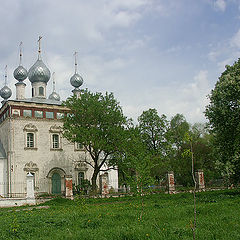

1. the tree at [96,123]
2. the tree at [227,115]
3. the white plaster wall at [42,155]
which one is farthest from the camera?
the white plaster wall at [42,155]

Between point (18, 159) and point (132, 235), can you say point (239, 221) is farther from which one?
point (18, 159)

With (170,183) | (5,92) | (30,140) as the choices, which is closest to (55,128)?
(30,140)

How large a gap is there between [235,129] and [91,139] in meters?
11.9

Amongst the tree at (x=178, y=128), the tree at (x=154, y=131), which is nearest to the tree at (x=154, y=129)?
the tree at (x=154, y=131)

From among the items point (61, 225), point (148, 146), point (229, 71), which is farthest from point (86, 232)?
point (148, 146)

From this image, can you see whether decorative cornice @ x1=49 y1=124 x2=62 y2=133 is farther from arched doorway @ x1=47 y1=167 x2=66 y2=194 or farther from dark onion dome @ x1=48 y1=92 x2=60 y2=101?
dark onion dome @ x1=48 y1=92 x2=60 y2=101

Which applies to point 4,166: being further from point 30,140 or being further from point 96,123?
point 96,123

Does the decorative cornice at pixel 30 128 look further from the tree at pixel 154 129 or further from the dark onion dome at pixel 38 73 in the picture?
the tree at pixel 154 129

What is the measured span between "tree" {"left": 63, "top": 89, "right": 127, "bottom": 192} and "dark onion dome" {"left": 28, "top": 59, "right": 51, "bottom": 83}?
27.6 feet

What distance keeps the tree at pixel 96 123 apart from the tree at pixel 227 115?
386 inches

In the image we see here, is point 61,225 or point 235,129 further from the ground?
point 235,129

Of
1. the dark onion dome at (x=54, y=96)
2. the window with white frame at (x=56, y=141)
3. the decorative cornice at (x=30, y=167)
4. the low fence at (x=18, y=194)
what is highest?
the dark onion dome at (x=54, y=96)

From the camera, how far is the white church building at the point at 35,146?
30.6 meters

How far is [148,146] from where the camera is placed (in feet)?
126
